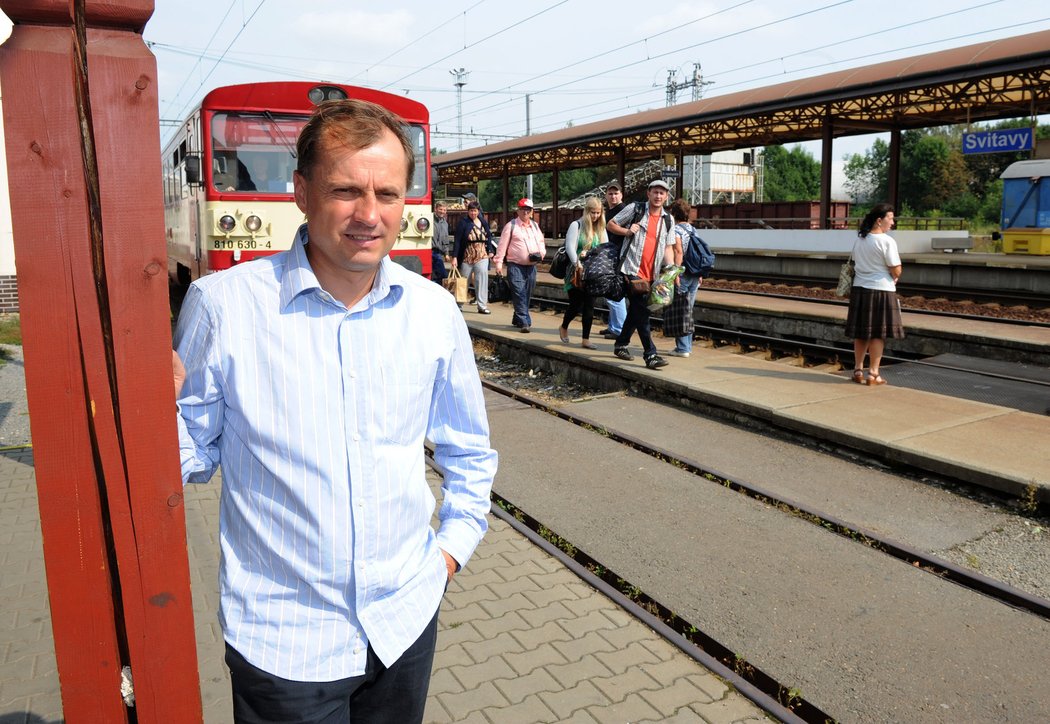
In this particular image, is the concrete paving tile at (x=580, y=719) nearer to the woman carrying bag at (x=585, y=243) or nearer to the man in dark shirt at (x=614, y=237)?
the man in dark shirt at (x=614, y=237)

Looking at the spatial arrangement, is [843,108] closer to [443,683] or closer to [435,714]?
[443,683]

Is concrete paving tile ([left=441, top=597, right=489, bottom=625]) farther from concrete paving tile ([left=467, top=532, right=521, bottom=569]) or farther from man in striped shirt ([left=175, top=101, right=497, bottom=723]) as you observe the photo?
man in striped shirt ([left=175, top=101, right=497, bottom=723])

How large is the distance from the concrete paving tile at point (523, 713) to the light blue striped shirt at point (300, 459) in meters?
1.67

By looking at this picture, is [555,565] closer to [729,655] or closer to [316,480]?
[729,655]

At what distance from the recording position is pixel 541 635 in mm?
3977

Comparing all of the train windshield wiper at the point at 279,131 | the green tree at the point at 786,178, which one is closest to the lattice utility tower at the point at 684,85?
the green tree at the point at 786,178

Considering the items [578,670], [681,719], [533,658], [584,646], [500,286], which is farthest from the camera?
[500,286]

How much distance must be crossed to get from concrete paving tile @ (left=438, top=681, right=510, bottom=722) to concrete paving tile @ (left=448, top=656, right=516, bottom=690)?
0.15 feet

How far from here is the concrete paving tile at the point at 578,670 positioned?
3580 millimetres

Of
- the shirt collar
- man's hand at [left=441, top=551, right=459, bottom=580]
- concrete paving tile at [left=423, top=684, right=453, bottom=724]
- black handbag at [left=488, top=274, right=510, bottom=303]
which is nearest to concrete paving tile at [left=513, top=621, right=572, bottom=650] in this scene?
concrete paving tile at [left=423, top=684, right=453, bottom=724]

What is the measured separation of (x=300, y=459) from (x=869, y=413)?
663cm

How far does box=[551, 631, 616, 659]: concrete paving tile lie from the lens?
150 inches

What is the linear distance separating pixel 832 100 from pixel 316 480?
2126 centimetres

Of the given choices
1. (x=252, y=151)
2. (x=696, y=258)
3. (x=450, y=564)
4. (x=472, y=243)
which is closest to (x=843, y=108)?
(x=472, y=243)
